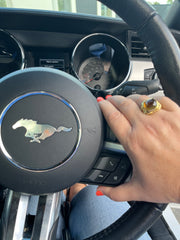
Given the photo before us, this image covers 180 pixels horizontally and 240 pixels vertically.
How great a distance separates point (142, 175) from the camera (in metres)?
0.54

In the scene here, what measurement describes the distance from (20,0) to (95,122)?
1.90 meters

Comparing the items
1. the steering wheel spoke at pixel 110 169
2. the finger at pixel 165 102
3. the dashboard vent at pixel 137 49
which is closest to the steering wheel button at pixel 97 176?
→ the steering wheel spoke at pixel 110 169

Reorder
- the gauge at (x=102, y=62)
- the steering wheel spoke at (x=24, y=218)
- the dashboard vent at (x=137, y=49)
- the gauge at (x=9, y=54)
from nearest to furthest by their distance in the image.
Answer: the steering wheel spoke at (x=24, y=218) < the gauge at (x=9, y=54) < the gauge at (x=102, y=62) < the dashboard vent at (x=137, y=49)

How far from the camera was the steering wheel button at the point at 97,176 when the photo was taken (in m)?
0.65

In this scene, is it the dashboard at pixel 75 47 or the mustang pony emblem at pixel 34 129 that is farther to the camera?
the dashboard at pixel 75 47

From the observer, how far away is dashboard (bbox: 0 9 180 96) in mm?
1407

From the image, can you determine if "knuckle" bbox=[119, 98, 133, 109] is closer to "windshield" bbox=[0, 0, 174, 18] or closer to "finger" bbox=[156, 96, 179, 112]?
"finger" bbox=[156, 96, 179, 112]

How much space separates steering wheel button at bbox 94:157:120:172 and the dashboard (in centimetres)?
85

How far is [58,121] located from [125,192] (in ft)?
0.86

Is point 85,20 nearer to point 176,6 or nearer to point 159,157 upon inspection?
point 176,6

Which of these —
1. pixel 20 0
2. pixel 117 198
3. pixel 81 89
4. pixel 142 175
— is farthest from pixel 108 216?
pixel 20 0

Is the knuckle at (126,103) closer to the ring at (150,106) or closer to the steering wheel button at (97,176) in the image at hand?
the ring at (150,106)

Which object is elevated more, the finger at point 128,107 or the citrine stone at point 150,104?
the citrine stone at point 150,104

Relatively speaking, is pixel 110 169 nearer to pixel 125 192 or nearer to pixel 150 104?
pixel 125 192
